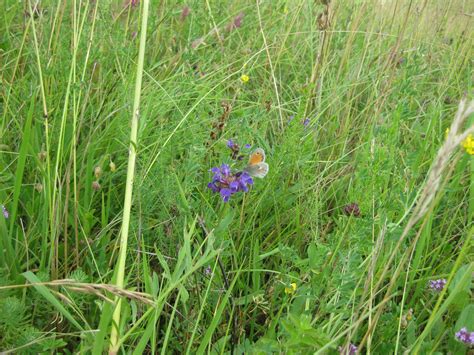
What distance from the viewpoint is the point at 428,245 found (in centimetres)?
160

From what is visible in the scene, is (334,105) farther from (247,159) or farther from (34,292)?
(34,292)

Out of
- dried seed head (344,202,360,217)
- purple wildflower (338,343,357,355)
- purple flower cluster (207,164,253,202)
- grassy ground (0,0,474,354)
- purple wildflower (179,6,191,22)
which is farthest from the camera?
purple wildflower (179,6,191,22)

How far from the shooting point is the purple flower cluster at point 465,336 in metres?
1.25

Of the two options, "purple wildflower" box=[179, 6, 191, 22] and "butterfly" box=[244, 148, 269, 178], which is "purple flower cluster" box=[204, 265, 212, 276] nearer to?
"butterfly" box=[244, 148, 269, 178]

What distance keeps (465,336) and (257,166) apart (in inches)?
23.0

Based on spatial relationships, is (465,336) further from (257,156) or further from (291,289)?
(257,156)

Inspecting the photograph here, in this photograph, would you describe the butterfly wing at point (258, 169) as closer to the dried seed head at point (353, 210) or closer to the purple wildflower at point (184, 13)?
the dried seed head at point (353, 210)

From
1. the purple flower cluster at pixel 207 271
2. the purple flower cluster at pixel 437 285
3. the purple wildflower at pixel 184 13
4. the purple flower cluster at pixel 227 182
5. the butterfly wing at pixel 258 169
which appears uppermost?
the purple wildflower at pixel 184 13

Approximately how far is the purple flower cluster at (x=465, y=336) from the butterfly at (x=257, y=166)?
0.55 meters

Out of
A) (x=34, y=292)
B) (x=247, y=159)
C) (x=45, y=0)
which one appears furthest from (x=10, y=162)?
(x=45, y=0)

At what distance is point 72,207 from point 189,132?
0.39m

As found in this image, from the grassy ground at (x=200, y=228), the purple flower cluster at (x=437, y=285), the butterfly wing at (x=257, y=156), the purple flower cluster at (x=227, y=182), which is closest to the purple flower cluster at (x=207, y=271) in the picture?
the grassy ground at (x=200, y=228)

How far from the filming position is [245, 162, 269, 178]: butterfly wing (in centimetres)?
136

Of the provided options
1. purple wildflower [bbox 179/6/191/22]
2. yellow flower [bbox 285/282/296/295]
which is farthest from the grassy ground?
purple wildflower [bbox 179/6/191/22]
